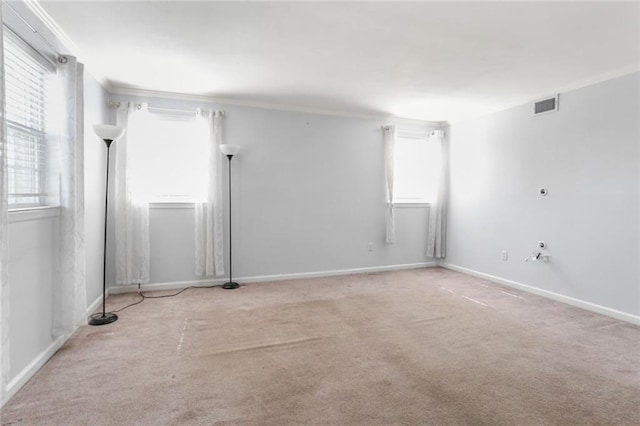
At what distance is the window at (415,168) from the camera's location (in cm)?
547

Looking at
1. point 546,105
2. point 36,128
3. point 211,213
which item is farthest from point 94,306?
point 546,105

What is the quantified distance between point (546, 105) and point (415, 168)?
6.74ft

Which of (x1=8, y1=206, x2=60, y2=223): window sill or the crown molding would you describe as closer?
(x1=8, y1=206, x2=60, y2=223): window sill

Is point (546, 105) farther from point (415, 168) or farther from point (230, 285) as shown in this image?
point (230, 285)

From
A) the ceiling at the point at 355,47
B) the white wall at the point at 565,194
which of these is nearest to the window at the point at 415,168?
the white wall at the point at 565,194

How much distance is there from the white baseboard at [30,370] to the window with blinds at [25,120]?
106cm

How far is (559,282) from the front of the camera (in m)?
3.85

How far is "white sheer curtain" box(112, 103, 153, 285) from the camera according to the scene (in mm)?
3914

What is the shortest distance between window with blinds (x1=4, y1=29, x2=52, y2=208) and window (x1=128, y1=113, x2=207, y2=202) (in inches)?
63.2

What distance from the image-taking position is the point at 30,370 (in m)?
2.12

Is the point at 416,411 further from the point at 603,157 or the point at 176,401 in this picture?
the point at 603,157

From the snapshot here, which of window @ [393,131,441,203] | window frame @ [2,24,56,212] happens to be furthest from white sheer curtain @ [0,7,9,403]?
window @ [393,131,441,203]

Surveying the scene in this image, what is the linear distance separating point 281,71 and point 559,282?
13.1ft

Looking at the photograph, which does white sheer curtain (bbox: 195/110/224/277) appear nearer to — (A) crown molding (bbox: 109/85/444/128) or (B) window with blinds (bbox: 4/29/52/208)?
(A) crown molding (bbox: 109/85/444/128)
